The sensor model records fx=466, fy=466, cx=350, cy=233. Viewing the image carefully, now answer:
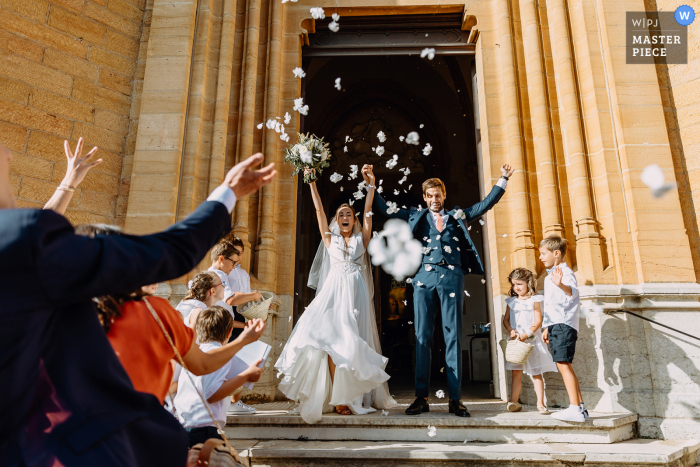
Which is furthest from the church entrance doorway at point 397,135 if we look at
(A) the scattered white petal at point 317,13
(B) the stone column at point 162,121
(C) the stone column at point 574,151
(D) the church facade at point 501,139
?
(B) the stone column at point 162,121

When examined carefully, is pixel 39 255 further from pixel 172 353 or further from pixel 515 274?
pixel 515 274

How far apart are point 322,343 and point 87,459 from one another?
2.81 m

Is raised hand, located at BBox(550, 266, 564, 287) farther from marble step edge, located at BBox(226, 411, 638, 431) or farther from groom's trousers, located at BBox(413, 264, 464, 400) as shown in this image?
marble step edge, located at BBox(226, 411, 638, 431)

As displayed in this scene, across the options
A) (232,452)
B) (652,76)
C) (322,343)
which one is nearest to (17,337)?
(232,452)

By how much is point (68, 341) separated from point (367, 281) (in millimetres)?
3550

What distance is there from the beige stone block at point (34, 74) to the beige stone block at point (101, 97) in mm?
97

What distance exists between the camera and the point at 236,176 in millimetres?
1407

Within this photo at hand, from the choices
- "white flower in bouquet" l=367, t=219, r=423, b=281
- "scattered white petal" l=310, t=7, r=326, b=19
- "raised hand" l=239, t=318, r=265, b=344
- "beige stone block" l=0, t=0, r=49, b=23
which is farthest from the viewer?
"scattered white petal" l=310, t=7, r=326, b=19

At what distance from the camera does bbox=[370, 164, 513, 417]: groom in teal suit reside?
3.80 metres

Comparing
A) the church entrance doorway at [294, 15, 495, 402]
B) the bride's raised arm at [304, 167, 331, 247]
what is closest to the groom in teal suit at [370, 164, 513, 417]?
the bride's raised arm at [304, 167, 331, 247]

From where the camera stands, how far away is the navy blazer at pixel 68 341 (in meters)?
0.99

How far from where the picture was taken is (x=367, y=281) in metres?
4.52

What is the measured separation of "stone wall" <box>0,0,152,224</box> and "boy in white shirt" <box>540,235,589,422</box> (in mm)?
4409

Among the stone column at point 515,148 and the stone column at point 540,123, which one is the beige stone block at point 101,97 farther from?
the stone column at point 540,123
